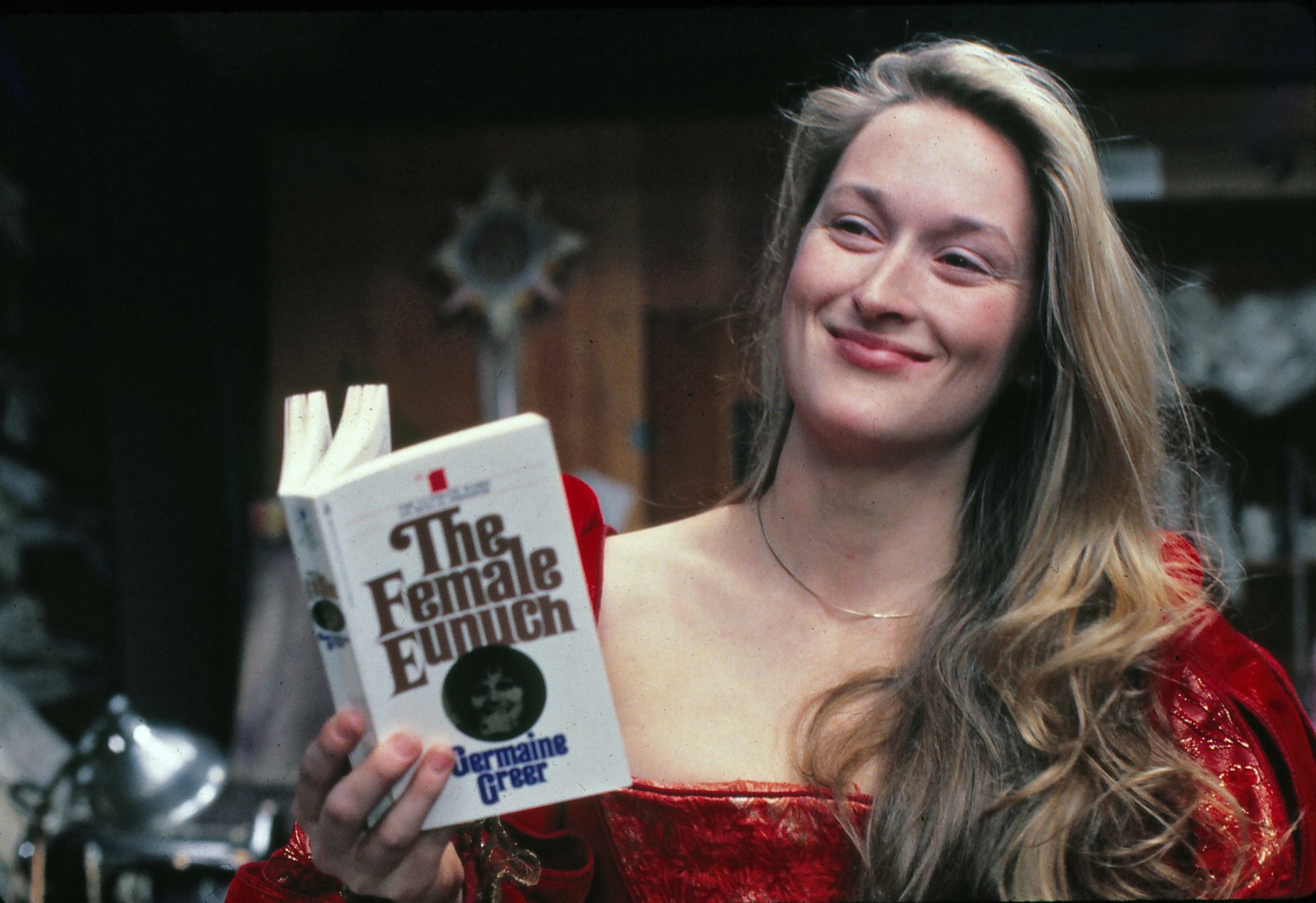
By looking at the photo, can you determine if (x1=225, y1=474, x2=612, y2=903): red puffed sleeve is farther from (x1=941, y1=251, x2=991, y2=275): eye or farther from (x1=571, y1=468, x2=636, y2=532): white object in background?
(x1=571, y1=468, x2=636, y2=532): white object in background

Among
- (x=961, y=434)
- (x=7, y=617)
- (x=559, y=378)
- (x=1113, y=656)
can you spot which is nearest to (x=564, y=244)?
(x=559, y=378)

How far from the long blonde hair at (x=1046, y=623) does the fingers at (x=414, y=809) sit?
1.59ft

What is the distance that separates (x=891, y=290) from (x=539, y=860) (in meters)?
0.78

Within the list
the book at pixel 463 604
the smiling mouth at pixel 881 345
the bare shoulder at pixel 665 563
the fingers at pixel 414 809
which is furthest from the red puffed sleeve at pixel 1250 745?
the fingers at pixel 414 809

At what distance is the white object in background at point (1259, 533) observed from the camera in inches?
124

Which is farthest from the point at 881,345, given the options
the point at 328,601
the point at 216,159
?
the point at 216,159

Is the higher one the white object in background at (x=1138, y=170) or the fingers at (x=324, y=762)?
the white object in background at (x=1138, y=170)

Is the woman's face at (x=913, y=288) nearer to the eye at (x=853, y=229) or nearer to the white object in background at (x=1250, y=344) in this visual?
the eye at (x=853, y=229)

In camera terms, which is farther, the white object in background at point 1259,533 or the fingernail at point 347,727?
the white object in background at point 1259,533

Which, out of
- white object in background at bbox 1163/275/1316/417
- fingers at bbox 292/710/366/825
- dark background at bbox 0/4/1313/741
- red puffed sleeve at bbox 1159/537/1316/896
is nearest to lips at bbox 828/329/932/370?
red puffed sleeve at bbox 1159/537/1316/896

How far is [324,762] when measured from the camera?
0.93m

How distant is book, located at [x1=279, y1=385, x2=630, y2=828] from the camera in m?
0.86

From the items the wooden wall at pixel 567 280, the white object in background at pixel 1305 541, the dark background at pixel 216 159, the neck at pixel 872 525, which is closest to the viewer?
the neck at pixel 872 525

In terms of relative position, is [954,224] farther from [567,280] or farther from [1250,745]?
[567,280]
